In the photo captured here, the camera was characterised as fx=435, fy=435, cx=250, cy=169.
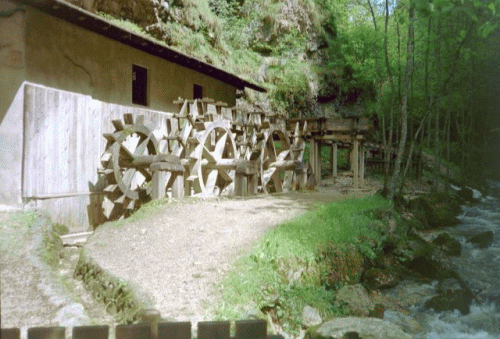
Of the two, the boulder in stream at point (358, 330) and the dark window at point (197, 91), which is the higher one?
the dark window at point (197, 91)

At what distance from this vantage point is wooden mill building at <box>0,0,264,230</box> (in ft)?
23.5

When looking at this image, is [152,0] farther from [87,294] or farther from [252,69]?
[87,294]

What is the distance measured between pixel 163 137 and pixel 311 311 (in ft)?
22.7

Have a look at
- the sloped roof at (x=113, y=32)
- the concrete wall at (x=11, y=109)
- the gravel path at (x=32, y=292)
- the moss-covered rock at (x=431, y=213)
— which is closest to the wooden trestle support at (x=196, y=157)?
the sloped roof at (x=113, y=32)

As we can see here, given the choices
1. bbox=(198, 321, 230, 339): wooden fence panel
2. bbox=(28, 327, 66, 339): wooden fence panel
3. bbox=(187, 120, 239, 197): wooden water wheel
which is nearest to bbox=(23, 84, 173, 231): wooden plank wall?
bbox=(187, 120, 239, 197): wooden water wheel

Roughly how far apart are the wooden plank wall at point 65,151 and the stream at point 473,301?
6094 mm

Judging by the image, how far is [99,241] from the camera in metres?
6.54

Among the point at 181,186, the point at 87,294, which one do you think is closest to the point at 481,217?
the point at 181,186

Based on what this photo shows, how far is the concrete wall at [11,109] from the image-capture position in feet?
23.3

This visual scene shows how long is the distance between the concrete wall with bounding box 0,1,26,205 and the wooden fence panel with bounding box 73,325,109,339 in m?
6.00

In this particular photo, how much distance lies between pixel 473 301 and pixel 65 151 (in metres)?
7.89

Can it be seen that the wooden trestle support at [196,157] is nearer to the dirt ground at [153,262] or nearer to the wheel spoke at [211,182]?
the wheel spoke at [211,182]

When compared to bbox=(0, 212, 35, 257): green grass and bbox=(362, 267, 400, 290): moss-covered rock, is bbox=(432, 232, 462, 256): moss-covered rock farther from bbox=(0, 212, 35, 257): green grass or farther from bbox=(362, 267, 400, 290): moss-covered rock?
bbox=(0, 212, 35, 257): green grass

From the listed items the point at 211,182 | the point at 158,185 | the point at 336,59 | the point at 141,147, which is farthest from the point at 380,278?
the point at 336,59
